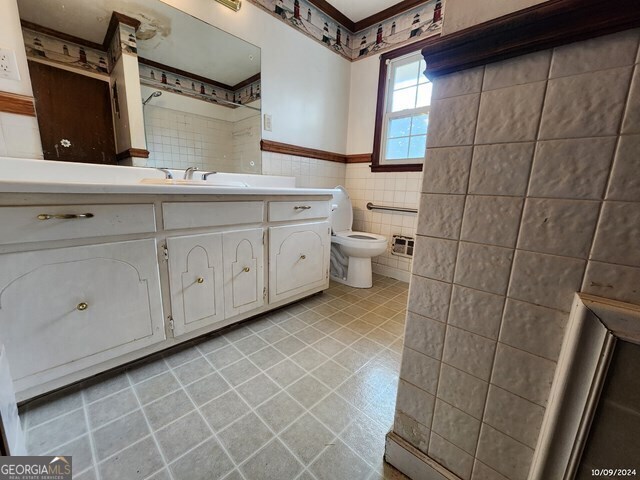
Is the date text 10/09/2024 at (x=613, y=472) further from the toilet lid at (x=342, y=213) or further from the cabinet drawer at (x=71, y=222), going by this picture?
the toilet lid at (x=342, y=213)

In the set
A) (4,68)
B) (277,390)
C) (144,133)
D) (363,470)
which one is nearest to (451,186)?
(363,470)

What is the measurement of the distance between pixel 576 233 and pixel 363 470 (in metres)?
0.82

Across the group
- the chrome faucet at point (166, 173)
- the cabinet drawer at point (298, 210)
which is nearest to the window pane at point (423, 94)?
the cabinet drawer at point (298, 210)

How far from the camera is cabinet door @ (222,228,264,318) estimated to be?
1.34m

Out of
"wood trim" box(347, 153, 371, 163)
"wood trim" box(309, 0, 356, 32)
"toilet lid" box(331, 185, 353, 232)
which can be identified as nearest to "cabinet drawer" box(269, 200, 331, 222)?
"toilet lid" box(331, 185, 353, 232)

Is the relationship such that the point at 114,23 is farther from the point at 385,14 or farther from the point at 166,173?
the point at 385,14

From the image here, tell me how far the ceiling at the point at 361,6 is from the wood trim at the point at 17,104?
2140 millimetres

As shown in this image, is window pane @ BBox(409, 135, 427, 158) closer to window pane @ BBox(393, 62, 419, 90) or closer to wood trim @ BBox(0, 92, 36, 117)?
window pane @ BBox(393, 62, 419, 90)

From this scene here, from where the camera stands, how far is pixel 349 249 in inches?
82.7

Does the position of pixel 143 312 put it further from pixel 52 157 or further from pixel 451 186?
pixel 451 186

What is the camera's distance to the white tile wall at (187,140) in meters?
1.51

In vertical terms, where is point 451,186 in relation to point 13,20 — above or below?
below

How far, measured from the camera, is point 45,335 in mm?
893

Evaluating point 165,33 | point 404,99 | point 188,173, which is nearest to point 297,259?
point 188,173
